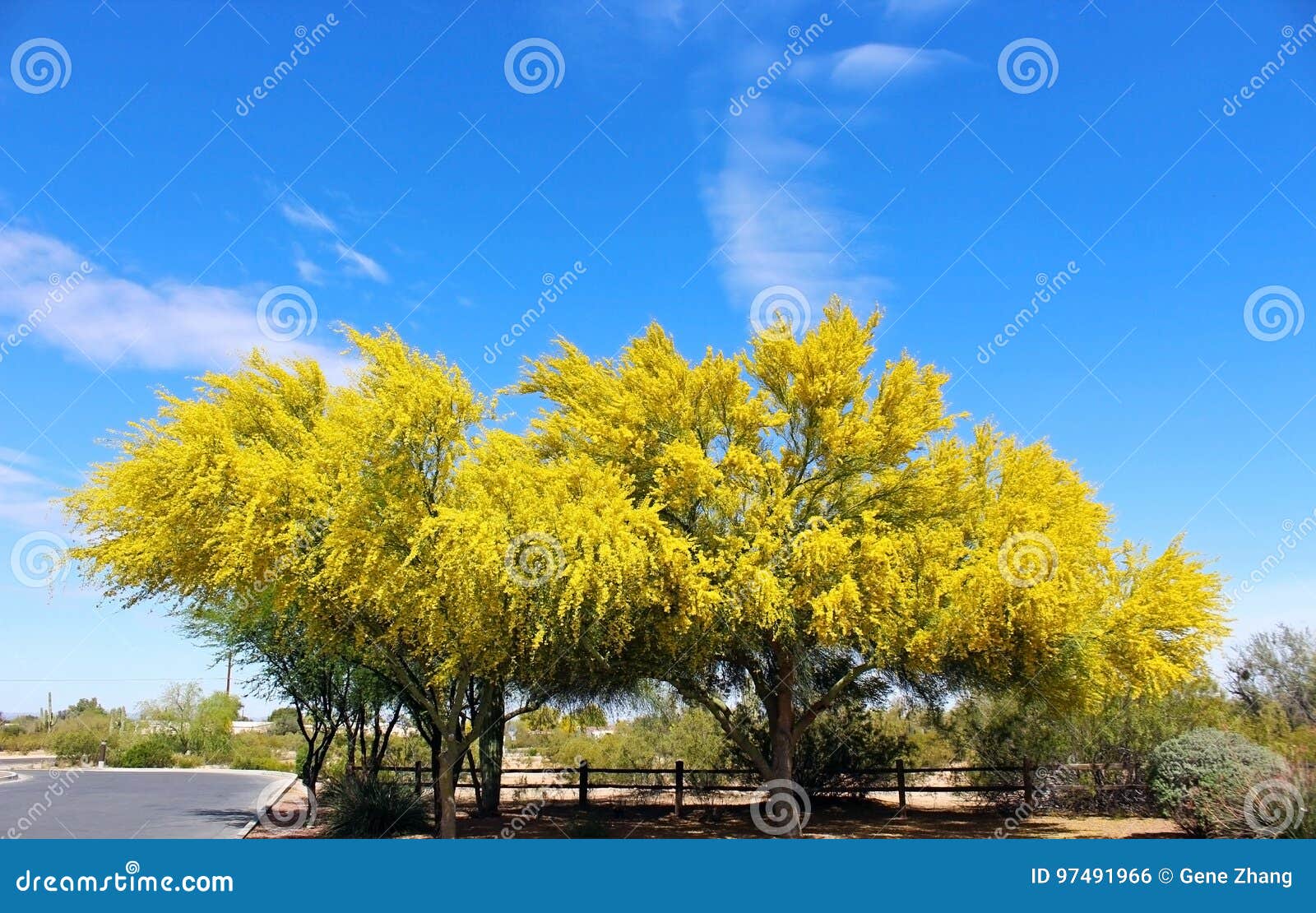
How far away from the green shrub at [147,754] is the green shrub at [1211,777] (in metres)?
48.1

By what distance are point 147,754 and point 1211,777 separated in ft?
163

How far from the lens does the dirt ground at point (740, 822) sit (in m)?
21.1

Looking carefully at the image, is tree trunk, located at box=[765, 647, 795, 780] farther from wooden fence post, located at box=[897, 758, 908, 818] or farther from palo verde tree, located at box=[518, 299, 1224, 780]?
wooden fence post, located at box=[897, 758, 908, 818]

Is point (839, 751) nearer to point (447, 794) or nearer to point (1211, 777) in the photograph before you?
point (1211, 777)

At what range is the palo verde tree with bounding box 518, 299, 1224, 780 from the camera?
692 inches

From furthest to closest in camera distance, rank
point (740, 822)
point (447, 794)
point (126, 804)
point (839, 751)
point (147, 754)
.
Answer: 1. point (147, 754)
2. point (839, 751)
3. point (126, 804)
4. point (740, 822)
5. point (447, 794)

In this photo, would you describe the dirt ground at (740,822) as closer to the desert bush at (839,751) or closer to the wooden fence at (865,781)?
the wooden fence at (865,781)

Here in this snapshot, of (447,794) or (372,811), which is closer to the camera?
(447,794)

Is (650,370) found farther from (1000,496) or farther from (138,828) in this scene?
(138,828)

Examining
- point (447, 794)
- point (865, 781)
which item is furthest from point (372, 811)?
point (865, 781)

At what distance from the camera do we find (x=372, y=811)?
69.7 ft

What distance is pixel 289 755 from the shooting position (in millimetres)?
60469

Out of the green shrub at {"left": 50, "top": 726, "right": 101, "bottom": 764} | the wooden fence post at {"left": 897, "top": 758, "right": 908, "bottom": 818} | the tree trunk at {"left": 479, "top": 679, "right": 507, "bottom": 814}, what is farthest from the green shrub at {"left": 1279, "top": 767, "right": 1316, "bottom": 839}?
the green shrub at {"left": 50, "top": 726, "right": 101, "bottom": 764}

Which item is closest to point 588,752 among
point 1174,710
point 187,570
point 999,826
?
point 999,826
